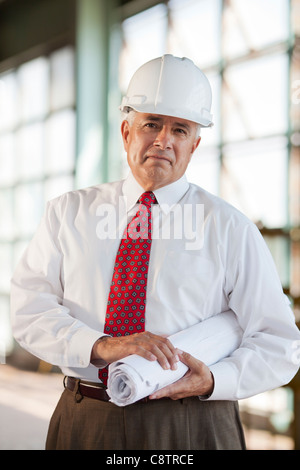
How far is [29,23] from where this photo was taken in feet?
22.8

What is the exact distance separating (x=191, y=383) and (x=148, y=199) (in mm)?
555

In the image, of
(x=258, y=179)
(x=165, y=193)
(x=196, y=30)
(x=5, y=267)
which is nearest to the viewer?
(x=165, y=193)

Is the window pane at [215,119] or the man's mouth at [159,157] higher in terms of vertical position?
the window pane at [215,119]

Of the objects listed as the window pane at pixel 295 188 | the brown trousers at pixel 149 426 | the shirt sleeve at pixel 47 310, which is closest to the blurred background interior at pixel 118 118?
the window pane at pixel 295 188

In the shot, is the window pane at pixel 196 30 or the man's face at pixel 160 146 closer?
the man's face at pixel 160 146

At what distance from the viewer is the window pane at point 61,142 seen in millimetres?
6332

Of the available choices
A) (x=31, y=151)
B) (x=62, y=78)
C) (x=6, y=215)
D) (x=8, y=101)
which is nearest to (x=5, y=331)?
(x=6, y=215)

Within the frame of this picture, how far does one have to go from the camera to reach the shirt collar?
1.66 metres

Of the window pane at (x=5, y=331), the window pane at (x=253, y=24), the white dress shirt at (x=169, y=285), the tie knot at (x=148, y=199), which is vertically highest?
the window pane at (x=253, y=24)

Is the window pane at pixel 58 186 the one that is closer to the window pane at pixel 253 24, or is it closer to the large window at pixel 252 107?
the large window at pixel 252 107

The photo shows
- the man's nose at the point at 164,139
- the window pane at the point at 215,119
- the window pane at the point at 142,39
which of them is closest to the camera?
the man's nose at the point at 164,139

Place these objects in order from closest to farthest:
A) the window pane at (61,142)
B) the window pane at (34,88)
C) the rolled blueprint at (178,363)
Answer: the rolled blueprint at (178,363), the window pane at (61,142), the window pane at (34,88)

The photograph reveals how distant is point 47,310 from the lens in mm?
1574

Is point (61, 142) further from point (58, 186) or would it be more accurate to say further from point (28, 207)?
point (28, 207)
